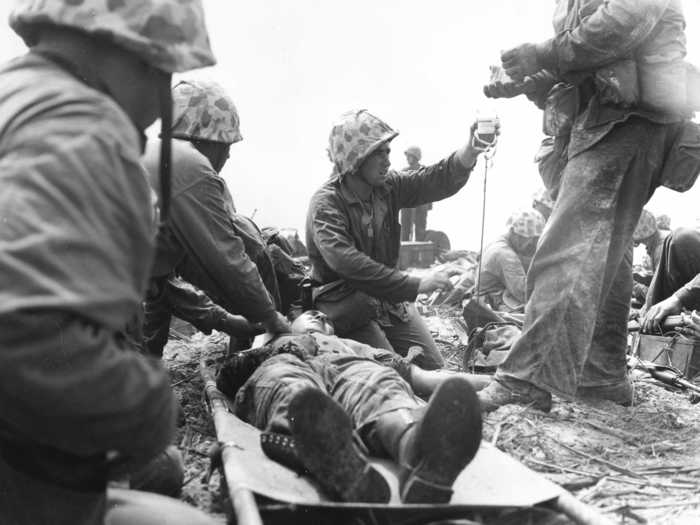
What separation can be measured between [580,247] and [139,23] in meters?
3.17

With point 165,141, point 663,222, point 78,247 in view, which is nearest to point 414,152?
point 663,222

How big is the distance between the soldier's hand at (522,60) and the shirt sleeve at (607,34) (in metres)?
0.11

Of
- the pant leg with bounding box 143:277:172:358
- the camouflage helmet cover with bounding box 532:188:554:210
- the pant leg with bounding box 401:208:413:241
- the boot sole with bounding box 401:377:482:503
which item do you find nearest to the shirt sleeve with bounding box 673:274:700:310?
the camouflage helmet cover with bounding box 532:188:554:210

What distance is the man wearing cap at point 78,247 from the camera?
1389mm

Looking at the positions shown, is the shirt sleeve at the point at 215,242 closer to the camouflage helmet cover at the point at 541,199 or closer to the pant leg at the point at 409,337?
the pant leg at the point at 409,337

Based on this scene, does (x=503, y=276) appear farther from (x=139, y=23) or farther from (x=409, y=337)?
(x=139, y=23)

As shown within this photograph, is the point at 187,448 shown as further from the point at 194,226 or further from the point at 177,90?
the point at 177,90

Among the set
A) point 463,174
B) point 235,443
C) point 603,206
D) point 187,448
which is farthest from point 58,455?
point 463,174

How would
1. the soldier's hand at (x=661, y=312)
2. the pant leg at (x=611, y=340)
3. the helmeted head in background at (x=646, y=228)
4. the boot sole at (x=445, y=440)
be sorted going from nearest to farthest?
1. the boot sole at (x=445, y=440)
2. the pant leg at (x=611, y=340)
3. the soldier's hand at (x=661, y=312)
4. the helmeted head in background at (x=646, y=228)

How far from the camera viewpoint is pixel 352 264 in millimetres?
5496

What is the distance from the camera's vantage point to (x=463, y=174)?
5.82 m

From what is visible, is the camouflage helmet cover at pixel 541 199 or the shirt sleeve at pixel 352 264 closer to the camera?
the shirt sleeve at pixel 352 264

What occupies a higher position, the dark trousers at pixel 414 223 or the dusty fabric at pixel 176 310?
the dusty fabric at pixel 176 310

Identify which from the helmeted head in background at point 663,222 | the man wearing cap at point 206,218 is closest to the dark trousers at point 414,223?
the helmeted head in background at point 663,222
